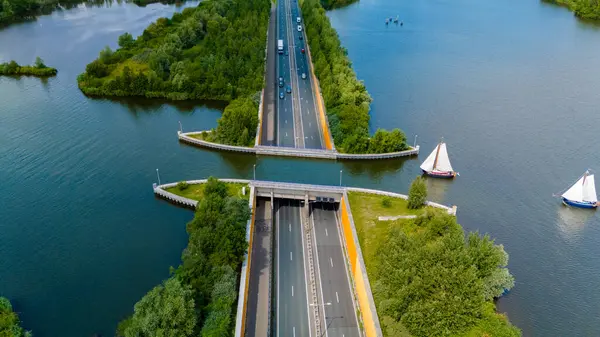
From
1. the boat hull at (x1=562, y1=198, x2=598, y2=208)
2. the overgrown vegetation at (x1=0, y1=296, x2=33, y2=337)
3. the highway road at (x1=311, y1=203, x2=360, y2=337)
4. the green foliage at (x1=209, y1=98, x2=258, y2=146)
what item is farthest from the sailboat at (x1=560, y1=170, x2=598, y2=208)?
the overgrown vegetation at (x1=0, y1=296, x2=33, y2=337)

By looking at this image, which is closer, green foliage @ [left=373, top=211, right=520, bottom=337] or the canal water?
green foliage @ [left=373, top=211, right=520, bottom=337]

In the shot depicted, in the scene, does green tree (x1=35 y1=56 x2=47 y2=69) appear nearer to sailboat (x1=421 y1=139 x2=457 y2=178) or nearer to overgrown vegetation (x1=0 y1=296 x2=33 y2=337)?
overgrown vegetation (x1=0 y1=296 x2=33 y2=337)

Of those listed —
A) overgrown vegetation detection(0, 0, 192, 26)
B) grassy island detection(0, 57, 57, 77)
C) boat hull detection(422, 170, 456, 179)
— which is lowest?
boat hull detection(422, 170, 456, 179)

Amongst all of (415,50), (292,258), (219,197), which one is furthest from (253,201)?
(415,50)

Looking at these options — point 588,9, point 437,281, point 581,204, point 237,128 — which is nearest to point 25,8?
point 237,128

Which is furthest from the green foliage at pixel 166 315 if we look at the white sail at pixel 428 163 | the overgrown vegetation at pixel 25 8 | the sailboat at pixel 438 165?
the overgrown vegetation at pixel 25 8

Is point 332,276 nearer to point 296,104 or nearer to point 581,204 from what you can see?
point 581,204

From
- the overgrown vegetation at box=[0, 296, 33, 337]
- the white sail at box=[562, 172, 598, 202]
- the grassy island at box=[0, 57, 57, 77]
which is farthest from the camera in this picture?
the grassy island at box=[0, 57, 57, 77]

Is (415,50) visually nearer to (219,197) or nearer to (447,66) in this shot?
(447,66)
